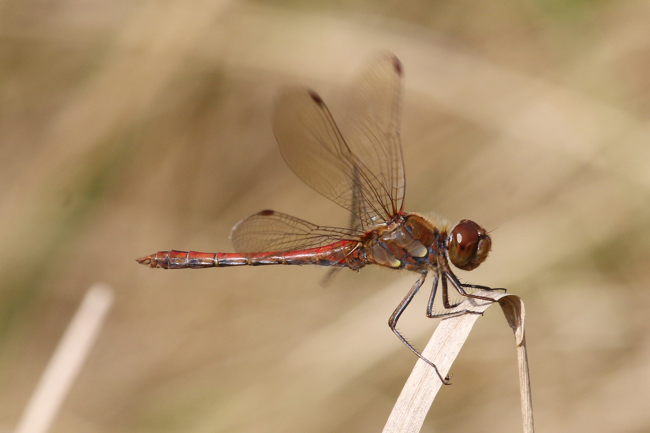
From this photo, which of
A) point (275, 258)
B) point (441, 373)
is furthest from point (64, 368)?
point (441, 373)

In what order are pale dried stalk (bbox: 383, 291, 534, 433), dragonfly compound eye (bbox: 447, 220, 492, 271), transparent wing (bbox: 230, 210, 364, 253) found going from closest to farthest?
pale dried stalk (bbox: 383, 291, 534, 433) < dragonfly compound eye (bbox: 447, 220, 492, 271) < transparent wing (bbox: 230, 210, 364, 253)

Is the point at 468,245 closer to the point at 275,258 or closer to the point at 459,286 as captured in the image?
the point at 459,286

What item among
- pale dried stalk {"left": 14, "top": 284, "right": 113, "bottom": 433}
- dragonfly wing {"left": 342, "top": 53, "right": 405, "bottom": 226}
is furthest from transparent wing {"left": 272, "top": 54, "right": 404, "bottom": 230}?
pale dried stalk {"left": 14, "top": 284, "right": 113, "bottom": 433}

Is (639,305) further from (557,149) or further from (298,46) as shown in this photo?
(298,46)

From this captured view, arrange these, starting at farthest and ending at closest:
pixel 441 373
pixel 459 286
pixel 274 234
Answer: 1. pixel 274 234
2. pixel 459 286
3. pixel 441 373

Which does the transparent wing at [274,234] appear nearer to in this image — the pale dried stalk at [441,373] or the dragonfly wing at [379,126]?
the dragonfly wing at [379,126]

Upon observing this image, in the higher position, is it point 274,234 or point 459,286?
point 274,234

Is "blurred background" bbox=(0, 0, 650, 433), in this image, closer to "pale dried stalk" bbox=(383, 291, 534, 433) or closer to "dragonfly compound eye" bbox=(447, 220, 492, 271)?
"dragonfly compound eye" bbox=(447, 220, 492, 271)
